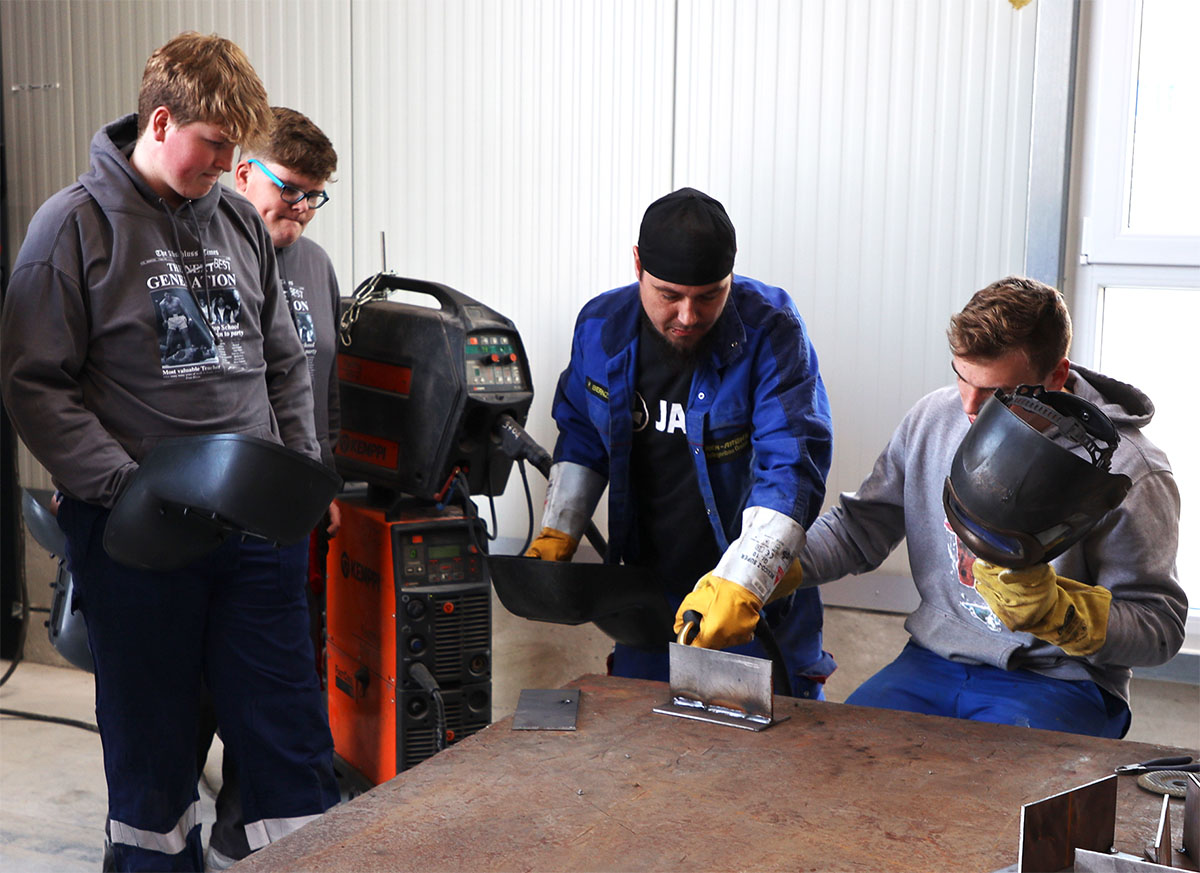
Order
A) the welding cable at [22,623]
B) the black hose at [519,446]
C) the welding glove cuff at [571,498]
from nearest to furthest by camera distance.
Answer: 1. the welding glove cuff at [571,498]
2. the black hose at [519,446]
3. the welding cable at [22,623]

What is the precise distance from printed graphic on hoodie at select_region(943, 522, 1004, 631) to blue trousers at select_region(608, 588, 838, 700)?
13.4 inches

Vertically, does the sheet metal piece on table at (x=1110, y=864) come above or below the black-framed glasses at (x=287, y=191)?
below

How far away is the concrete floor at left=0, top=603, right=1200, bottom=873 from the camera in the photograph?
256 cm

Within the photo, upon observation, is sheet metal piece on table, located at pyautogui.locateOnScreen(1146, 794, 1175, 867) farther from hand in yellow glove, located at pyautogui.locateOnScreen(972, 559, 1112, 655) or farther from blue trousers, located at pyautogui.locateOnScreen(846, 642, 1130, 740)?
blue trousers, located at pyautogui.locateOnScreen(846, 642, 1130, 740)

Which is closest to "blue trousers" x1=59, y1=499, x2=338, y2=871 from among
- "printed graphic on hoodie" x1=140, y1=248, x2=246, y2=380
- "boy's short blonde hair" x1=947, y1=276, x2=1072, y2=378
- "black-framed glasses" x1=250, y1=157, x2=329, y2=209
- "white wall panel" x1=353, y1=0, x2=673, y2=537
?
"printed graphic on hoodie" x1=140, y1=248, x2=246, y2=380

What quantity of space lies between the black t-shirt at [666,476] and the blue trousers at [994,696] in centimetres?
41

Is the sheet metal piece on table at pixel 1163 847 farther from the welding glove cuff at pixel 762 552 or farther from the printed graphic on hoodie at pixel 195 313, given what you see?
the printed graphic on hoodie at pixel 195 313

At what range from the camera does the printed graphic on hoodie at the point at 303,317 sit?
2.45m

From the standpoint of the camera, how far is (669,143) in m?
2.78

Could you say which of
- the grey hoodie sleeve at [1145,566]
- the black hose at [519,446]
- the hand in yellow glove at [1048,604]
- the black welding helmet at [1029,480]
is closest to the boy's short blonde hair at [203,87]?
the black hose at [519,446]

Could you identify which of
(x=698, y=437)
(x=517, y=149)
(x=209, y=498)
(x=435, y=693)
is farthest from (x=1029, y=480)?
(x=517, y=149)

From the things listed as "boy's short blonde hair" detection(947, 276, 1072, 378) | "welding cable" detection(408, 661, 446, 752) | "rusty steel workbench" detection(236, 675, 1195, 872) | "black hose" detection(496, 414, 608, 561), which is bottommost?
"welding cable" detection(408, 661, 446, 752)

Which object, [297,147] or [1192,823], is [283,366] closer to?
[297,147]

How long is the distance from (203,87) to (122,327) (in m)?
0.40
